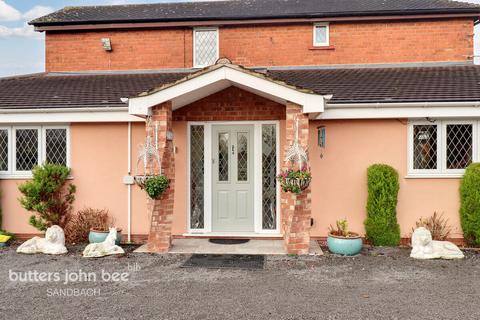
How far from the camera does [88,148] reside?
884 centimetres

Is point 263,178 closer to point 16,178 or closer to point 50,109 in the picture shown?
point 50,109

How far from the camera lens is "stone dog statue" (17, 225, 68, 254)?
762 cm

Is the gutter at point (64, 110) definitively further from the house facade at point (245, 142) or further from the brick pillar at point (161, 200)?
the brick pillar at point (161, 200)

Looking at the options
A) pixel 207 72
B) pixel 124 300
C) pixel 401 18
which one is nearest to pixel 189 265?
pixel 124 300

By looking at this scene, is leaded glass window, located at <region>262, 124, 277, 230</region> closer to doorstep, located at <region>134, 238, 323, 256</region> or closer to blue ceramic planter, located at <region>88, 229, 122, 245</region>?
doorstep, located at <region>134, 238, 323, 256</region>

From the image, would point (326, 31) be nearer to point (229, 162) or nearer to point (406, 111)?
point (406, 111)

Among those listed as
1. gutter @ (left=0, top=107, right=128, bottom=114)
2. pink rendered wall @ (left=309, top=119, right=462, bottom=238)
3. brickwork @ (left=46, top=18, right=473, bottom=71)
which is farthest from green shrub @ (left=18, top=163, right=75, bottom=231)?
pink rendered wall @ (left=309, top=119, right=462, bottom=238)

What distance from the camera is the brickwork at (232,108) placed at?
866 cm

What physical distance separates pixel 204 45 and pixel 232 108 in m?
3.99

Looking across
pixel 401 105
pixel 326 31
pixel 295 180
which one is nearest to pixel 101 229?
pixel 295 180

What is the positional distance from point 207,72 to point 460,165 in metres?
5.31

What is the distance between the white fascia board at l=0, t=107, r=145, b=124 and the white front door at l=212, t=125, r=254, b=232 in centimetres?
181

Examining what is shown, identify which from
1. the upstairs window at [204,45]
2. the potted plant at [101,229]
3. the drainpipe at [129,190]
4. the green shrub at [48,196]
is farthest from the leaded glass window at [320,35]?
the green shrub at [48,196]

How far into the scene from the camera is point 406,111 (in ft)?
26.0
